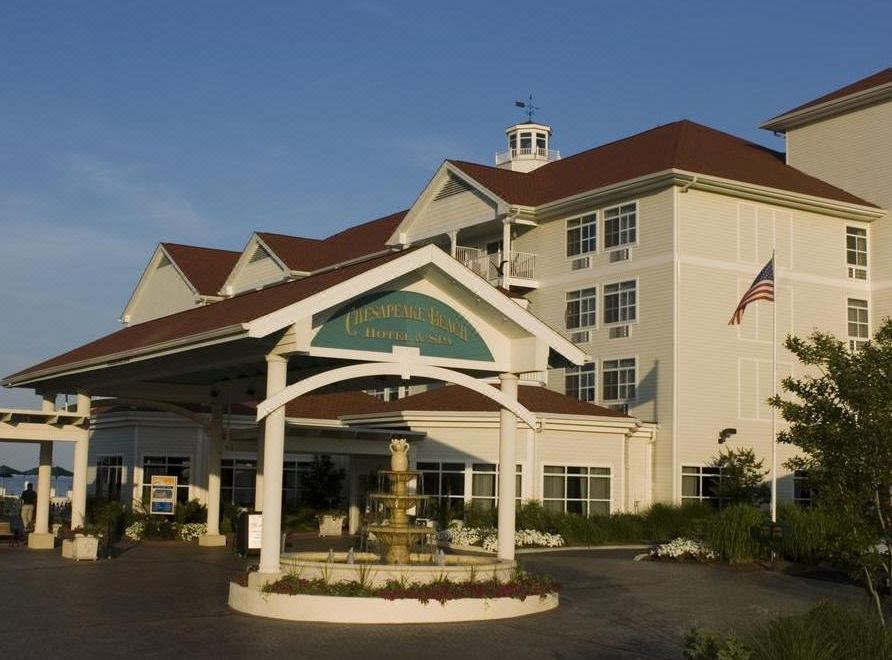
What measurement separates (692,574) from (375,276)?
955cm

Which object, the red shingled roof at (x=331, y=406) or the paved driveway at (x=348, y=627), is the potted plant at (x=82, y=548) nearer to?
the paved driveway at (x=348, y=627)

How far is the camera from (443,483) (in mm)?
35250

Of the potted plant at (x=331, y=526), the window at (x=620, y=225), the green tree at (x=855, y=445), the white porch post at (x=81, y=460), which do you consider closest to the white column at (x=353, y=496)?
the potted plant at (x=331, y=526)

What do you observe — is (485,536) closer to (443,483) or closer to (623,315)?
(443,483)

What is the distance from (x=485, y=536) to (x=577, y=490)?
5.99 m

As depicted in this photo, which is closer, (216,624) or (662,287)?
(216,624)

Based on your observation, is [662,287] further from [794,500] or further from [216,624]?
[216,624]

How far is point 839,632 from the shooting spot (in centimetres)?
1128

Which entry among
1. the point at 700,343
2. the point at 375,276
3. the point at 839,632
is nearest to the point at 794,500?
the point at 700,343

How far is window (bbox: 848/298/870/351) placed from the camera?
42.4 metres

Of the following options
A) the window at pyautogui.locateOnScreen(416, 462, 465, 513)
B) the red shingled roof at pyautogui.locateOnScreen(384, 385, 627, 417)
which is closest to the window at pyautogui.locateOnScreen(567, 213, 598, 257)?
the red shingled roof at pyautogui.locateOnScreen(384, 385, 627, 417)

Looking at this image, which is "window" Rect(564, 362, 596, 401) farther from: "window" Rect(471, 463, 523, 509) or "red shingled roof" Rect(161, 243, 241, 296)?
"red shingled roof" Rect(161, 243, 241, 296)

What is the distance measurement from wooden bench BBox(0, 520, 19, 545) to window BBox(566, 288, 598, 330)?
63.1ft

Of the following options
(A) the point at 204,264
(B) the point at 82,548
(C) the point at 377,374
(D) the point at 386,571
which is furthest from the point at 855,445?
(A) the point at 204,264
